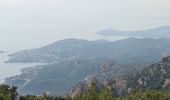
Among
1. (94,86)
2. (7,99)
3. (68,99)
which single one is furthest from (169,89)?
(7,99)

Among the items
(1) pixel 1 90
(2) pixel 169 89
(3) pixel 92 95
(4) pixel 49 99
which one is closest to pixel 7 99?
(1) pixel 1 90

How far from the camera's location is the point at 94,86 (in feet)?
391

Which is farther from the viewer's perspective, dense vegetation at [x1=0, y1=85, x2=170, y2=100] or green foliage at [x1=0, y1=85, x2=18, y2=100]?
green foliage at [x1=0, y1=85, x2=18, y2=100]

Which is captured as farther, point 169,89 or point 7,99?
point 169,89

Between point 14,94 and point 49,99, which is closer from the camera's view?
point 14,94

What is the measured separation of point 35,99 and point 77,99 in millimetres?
13449

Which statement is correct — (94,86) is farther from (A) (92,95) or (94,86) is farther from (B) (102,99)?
(B) (102,99)

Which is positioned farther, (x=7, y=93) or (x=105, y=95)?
(x=7, y=93)

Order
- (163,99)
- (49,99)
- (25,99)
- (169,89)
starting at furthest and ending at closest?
(169,89), (49,99), (25,99), (163,99)

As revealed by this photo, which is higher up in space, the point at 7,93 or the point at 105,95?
the point at 7,93

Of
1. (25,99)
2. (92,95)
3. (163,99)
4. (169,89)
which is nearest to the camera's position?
(163,99)

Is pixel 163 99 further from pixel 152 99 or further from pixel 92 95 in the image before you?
pixel 92 95

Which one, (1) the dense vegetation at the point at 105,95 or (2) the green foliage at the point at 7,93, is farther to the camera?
(2) the green foliage at the point at 7,93

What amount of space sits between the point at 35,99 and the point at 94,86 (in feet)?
64.7
